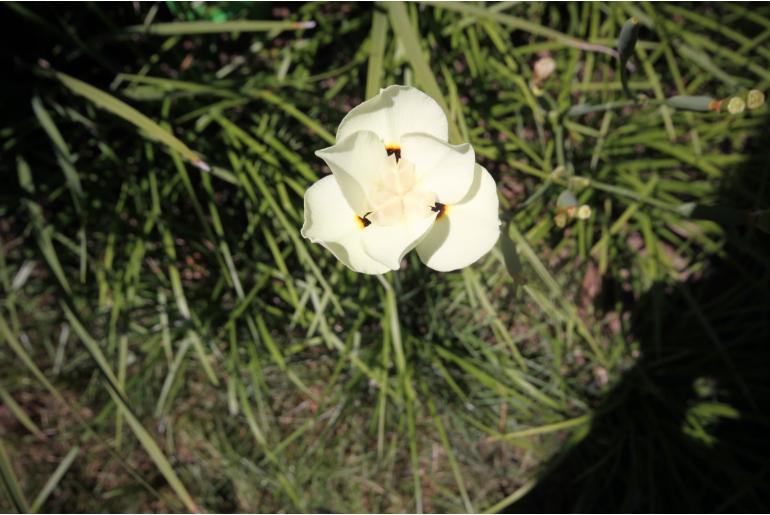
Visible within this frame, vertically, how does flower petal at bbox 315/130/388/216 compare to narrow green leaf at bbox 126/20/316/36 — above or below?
below

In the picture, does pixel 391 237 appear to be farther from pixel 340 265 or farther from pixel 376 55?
pixel 340 265

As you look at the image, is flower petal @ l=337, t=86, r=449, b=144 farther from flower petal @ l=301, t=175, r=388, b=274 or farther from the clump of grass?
the clump of grass

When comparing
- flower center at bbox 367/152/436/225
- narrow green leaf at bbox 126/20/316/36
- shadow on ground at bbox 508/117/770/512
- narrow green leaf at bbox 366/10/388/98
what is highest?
narrow green leaf at bbox 126/20/316/36

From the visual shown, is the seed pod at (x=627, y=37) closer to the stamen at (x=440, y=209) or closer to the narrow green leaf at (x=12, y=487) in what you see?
the stamen at (x=440, y=209)

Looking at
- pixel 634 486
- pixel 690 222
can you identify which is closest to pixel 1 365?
pixel 634 486

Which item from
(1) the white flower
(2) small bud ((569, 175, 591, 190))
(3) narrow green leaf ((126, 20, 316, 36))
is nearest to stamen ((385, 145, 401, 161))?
(1) the white flower

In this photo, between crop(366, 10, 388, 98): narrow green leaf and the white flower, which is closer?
the white flower

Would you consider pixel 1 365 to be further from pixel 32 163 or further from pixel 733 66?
pixel 733 66
